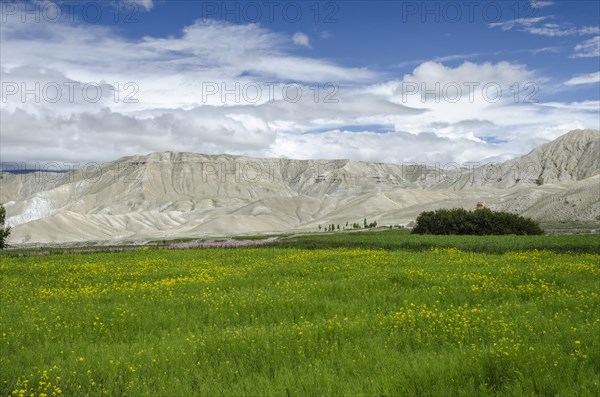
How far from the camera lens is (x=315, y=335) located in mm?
11023

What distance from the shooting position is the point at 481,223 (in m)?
56.6

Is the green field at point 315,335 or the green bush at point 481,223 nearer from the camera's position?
the green field at point 315,335

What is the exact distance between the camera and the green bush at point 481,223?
55.3 m

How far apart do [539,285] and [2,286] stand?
66.3 feet

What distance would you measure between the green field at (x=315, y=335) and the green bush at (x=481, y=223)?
1410 inches

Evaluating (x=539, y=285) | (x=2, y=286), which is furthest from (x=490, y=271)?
(x=2, y=286)

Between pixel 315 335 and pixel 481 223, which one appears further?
pixel 481 223

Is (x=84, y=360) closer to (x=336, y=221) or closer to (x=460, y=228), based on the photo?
(x=460, y=228)

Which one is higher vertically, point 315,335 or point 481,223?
point 481,223

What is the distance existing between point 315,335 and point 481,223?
49381 mm

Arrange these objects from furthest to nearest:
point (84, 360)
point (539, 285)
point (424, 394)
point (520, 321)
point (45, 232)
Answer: point (45, 232) → point (539, 285) → point (520, 321) → point (84, 360) → point (424, 394)

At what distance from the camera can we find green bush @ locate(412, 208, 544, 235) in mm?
55344

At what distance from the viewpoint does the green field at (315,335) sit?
27.3 feet

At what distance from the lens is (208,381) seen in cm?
873
